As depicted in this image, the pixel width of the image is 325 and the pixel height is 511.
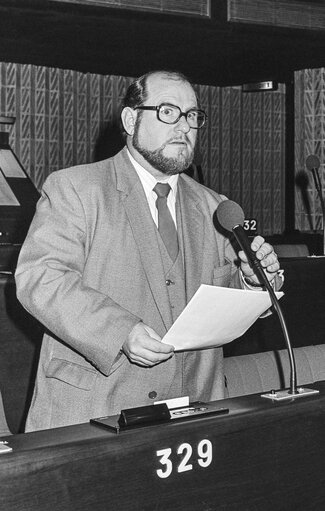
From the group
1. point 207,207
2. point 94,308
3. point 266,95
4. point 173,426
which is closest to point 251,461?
point 173,426

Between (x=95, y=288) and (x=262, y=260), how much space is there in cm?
39

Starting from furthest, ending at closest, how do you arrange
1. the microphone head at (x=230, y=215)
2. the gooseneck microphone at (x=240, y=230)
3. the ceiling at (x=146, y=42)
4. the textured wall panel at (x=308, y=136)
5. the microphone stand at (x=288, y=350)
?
the textured wall panel at (x=308, y=136)
the ceiling at (x=146, y=42)
the microphone head at (x=230, y=215)
the gooseneck microphone at (x=240, y=230)
the microphone stand at (x=288, y=350)

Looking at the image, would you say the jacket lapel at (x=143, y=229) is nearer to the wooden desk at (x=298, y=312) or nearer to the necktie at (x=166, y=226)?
the necktie at (x=166, y=226)

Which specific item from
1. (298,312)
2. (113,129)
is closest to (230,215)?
(298,312)

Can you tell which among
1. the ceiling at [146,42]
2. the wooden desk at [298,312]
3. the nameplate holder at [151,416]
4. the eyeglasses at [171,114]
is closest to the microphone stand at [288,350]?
the nameplate holder at [151,416]

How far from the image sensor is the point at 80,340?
1881mm

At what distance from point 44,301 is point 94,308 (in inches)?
4.5

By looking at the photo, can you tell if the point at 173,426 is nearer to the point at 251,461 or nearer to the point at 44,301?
the point at 251,461

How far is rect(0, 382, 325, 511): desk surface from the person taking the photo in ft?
4.08

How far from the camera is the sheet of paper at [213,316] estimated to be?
1.65 m

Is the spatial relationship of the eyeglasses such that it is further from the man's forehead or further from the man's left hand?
the man's left hand

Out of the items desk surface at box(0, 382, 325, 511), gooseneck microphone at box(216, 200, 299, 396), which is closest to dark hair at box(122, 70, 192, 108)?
gooseneck microphone at box(216, 200, 299, 396)

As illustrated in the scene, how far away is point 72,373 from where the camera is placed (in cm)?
201

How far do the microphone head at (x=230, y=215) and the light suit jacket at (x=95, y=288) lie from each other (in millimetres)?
240
